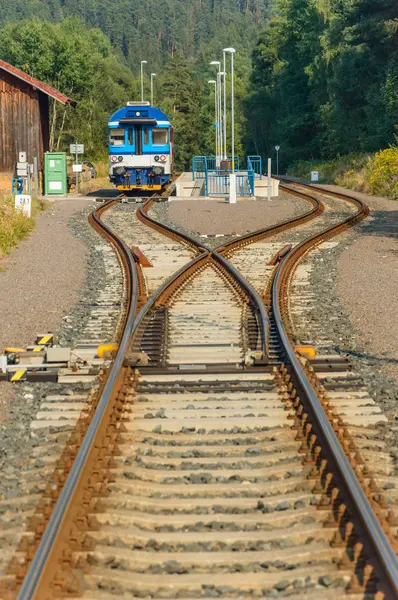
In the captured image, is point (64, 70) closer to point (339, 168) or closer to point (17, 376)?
point (339, 168)

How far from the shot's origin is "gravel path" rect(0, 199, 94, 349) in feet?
33.6

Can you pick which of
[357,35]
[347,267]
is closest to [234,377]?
[347,267]

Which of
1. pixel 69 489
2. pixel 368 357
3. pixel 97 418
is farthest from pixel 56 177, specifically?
pixel 69 489

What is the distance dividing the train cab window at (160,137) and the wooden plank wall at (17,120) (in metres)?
7.11

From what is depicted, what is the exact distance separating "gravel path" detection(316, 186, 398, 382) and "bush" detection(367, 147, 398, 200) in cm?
1291

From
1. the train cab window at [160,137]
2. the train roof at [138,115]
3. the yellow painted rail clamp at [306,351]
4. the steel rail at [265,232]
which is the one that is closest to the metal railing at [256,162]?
the train cab window at [160,137]

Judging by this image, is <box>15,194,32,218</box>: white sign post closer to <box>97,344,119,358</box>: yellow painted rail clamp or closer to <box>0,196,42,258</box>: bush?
<box>0,196,42,258</box>: bush

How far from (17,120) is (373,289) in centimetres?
2808

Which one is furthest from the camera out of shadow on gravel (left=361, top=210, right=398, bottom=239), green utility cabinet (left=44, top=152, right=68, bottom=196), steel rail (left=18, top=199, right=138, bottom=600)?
green utility cabinet (left=44, top=152, right=68, bottom=196)

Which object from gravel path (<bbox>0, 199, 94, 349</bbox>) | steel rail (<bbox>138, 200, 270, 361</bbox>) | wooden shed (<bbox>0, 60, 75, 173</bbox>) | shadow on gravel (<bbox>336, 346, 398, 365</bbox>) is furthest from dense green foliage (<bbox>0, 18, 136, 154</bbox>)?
shadow on gravel (<bbox>336, 346, 398, 365</bbox>)

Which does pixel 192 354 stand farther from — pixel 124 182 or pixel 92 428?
pixel 124 182

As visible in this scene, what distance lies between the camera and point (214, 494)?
502 cm

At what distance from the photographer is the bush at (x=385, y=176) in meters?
34.0

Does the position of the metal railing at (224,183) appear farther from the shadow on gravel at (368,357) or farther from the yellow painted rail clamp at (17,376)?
the yellow painted rail clamp at (17,376)
